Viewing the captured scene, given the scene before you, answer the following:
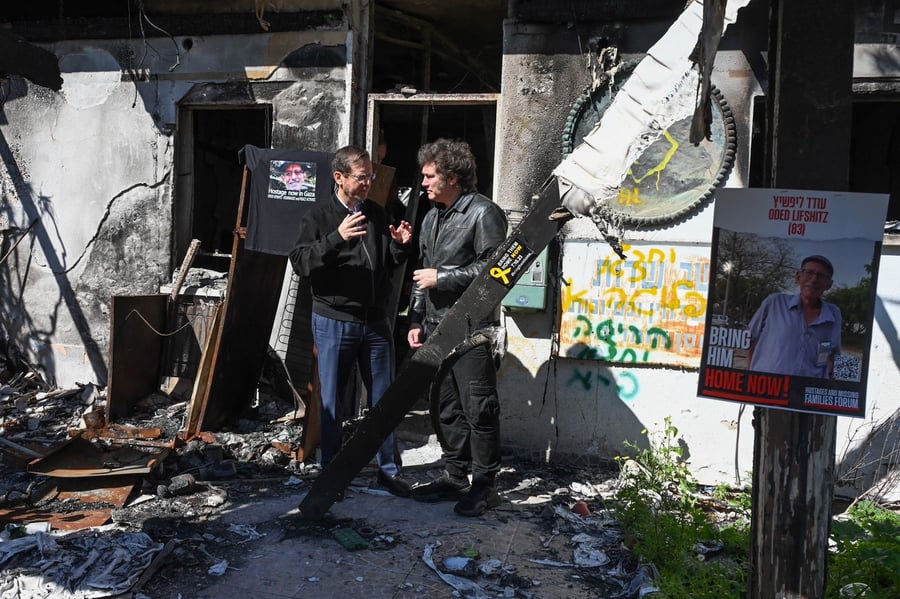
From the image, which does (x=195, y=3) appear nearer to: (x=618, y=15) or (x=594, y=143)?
(x=618, y=15)

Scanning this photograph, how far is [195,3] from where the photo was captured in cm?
617

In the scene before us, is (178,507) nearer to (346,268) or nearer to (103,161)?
(346,268)

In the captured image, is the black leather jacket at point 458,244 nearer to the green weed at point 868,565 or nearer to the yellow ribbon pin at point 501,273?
the yellow ribbon pin at point 501,273

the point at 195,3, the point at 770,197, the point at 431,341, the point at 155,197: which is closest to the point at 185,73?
the point at 195,3

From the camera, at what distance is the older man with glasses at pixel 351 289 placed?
4.20m

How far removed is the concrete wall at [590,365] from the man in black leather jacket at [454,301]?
47.2 inches

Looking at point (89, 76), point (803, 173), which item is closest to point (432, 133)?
point (89, 76)

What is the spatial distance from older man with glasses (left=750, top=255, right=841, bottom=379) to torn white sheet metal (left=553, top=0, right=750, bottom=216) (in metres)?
0.76

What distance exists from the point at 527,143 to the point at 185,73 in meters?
3.20

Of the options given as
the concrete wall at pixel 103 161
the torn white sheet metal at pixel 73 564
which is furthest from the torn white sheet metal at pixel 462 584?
the concrete wall at pixel 103 161

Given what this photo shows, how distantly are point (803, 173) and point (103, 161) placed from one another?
20.2ft

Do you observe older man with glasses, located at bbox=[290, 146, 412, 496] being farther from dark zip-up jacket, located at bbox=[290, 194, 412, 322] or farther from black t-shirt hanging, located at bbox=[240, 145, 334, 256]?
black t-shirt hanging, located at bbox=[240, 145, 334, 256]

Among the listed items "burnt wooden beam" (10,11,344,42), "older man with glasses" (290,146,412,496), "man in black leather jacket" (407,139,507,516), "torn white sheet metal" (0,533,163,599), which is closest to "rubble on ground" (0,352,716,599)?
"torn white sheet metal" (0,533,163,599)

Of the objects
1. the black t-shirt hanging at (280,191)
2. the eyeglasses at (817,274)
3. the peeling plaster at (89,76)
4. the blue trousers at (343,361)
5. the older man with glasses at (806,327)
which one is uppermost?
the peeling plaster at (89,76)
